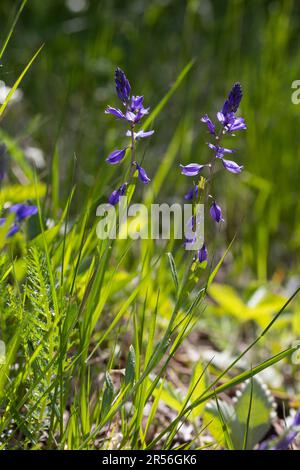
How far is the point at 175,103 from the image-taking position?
10.2ft

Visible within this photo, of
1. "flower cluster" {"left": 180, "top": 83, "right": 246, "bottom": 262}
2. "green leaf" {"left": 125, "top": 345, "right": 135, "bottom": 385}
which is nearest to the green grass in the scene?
"green leaf" {"left": 125, "top": 345, "right": 135, "bottom": 385}

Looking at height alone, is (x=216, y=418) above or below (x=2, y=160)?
below

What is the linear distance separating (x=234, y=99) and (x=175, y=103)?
1.98 m

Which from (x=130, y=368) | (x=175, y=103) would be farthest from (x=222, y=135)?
(x=175, y=103)

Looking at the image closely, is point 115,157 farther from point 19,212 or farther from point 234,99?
point 19,212

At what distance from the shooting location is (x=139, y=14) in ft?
11.2

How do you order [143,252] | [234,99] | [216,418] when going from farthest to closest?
[143,252] < [216,418] < [234,99]

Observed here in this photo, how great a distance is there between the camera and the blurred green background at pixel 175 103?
8.75 feet

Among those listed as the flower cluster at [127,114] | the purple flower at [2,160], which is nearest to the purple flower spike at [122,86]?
the flower cluster at [127,114]

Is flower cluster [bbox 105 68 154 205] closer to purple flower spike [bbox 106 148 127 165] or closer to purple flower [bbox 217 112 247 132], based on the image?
purple flower spike [bbox 106 148 127 165]

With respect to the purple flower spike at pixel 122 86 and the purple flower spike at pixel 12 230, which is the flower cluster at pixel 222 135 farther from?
the purple flower spike at pixel 12 230

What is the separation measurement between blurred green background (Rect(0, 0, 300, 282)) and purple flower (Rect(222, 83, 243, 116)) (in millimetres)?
1197

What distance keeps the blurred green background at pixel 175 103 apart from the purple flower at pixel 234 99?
3.93ft
